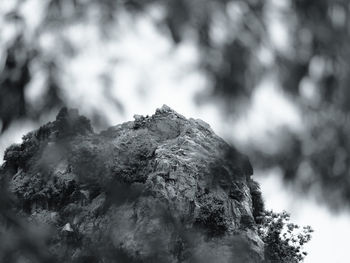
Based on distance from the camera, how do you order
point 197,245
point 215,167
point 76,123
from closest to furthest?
point 215,167, point 76,123, point 197,245

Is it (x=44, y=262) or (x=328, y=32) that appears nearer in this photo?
(x=328, y=32)

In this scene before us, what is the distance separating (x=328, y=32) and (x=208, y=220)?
40.4ft

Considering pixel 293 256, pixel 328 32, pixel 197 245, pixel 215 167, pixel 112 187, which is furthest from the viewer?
pixel 293 256

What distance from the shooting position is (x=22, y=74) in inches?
122

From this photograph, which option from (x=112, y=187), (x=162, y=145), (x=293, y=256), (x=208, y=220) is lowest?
(x=112, y=187)

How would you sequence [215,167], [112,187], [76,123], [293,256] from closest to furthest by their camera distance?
[215,167] < [76,123] < [112,187] < [293,256]

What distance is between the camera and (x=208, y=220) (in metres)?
14.7

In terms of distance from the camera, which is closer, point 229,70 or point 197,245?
point 229,70

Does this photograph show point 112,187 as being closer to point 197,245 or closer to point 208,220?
point 197,245

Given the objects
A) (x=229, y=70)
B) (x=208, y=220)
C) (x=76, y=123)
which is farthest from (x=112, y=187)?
(x=208, y=220)

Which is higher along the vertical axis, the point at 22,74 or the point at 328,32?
the point at 328,32

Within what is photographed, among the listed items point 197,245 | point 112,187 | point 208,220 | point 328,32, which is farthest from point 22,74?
point 208,220

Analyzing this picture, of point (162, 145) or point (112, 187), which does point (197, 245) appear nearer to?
point (112, 187)

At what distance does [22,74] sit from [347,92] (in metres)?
1.81
